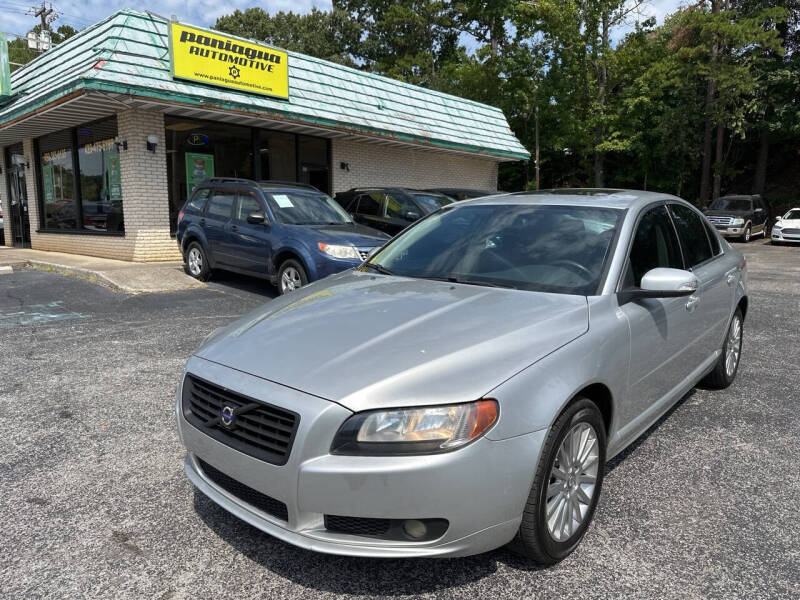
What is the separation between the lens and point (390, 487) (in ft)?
6.46

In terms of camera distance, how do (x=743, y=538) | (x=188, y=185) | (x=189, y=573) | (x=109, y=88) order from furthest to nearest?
1. (x=188, y=185)
2. (x=109, y=88)
3. (x=743, y=538)
4. (x=189, y=573)

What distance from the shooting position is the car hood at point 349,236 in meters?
7.62

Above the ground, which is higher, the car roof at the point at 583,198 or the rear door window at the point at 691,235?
the car roof at the point at 583,198

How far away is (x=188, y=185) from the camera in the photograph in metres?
13.3

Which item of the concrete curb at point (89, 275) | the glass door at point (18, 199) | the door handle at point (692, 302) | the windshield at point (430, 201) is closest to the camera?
the door handle at point (692, 302)

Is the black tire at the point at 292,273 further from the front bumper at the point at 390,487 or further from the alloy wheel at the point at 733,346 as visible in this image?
the front bumper at the point at 390,487

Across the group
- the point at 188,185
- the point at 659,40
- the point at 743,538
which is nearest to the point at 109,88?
A: the point at 188,185

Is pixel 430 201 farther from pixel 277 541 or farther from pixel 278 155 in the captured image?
pixel 277 541

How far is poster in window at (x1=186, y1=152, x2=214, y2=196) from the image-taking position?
13.1m

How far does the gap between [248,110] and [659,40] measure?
2467cm

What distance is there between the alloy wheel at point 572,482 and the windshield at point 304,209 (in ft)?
21.0

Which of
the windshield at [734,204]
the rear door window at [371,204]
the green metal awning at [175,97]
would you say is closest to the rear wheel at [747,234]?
the windshield at [734,204]

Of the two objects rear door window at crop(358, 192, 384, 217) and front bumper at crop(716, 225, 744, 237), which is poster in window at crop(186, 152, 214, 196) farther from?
front bumper at crop(716, 225, 744, 237)

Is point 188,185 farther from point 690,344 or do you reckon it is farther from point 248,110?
point 690,344
